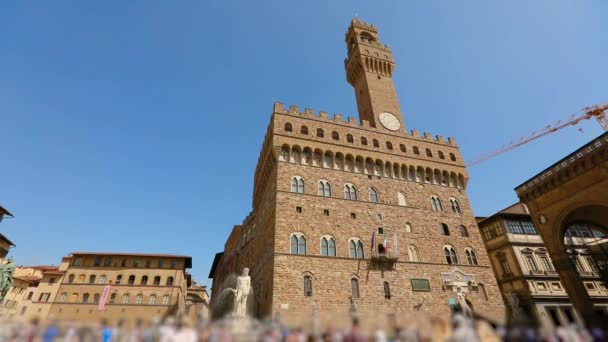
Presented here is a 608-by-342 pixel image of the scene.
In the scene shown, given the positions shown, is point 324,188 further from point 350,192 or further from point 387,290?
point 387,290

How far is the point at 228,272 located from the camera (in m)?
40.4

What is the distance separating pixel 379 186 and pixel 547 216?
13123mm

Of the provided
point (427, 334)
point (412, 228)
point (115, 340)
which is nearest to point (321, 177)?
point (412, 228)

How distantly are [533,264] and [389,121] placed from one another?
20.1m

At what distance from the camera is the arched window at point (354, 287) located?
20847 millimetres

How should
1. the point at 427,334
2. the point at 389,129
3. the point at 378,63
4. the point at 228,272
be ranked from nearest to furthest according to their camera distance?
the point at 427,334, the point at 389,129, the point at 378,63, the point at 228,272

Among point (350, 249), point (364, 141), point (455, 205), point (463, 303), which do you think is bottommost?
point (463, 303)

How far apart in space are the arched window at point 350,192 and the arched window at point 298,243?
540 centimetres

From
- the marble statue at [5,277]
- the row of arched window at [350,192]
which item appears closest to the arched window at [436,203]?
the row of arched window at [350,192]

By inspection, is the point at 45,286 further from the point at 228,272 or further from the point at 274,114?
the point at 274,114

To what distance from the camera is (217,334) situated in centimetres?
998

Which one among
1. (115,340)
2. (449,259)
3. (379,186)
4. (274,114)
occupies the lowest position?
(115,340)

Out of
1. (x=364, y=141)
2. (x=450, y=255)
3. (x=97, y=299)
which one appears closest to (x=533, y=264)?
(x=450, y=255)

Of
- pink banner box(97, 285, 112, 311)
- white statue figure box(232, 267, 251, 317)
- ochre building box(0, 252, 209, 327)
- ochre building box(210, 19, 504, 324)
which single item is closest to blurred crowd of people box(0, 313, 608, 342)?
white statue figure box(232, 267, 251, 317)
